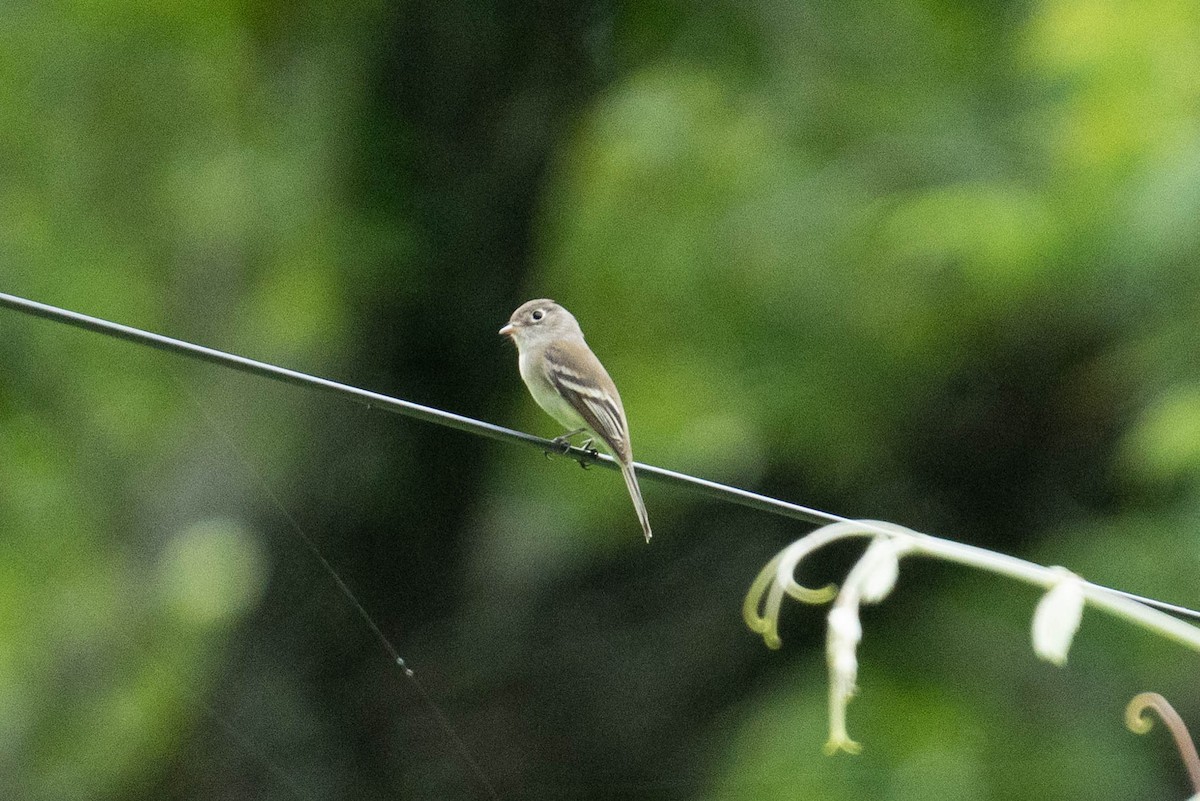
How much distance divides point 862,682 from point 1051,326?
207cm

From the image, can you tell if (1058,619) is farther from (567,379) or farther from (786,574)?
(567,379)

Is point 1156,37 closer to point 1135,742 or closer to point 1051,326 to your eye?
point 1051,326

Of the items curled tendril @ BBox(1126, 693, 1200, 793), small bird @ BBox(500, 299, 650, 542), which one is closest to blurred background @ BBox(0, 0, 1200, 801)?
small bird @ BBox(500, 299, 650, 542)

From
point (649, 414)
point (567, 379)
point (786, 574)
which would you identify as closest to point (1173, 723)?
point (786, 574)

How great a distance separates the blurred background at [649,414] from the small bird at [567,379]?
1146 millimetres

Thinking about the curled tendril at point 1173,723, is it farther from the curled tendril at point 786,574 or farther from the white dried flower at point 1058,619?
the curled tendril at point 786,574

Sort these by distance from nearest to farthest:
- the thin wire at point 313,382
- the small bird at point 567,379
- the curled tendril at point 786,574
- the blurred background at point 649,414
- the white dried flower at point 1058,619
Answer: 1. the white dried flower at point 1058,619
2. the curled tendril at point 786,574
3. the thin wire at point 313,382
4. the small bird at point 567,379
5. the blurred background at point 649,414

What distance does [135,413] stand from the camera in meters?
10.2

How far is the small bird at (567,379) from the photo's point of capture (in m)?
5.45

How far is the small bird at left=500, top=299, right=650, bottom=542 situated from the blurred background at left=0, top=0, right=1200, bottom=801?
115 centimetres

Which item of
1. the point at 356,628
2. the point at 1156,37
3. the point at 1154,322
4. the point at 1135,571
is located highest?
the point at 1156,37

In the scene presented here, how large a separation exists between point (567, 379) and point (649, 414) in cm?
216

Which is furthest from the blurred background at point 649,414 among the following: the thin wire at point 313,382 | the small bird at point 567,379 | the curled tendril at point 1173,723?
the curled tendril at point 1173,723

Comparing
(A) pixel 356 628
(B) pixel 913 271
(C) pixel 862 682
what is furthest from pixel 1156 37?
(A) pixel 356 628
